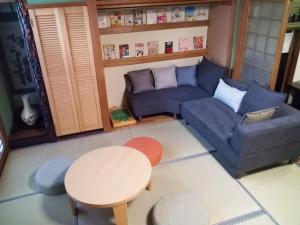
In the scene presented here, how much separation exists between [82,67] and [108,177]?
160cm

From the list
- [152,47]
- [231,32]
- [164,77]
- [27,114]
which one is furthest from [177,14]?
[27,114]

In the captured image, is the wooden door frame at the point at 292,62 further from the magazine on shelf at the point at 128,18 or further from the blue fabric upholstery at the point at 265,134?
the magazine on shelf at the point at 128,18

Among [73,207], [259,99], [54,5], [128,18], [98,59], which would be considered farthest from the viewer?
[128,18]

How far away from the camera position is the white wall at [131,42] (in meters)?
Answer: 3.74

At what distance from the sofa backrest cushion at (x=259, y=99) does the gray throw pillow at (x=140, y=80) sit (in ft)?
4.85

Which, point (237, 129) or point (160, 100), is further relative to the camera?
point (160, 100)

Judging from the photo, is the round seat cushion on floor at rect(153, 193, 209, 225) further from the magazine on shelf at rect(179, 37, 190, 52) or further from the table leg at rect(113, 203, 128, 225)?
→ the magazine on shelf at rect(179, 37, 190, 52)

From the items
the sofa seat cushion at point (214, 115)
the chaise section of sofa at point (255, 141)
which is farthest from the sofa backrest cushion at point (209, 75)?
the chaise section of sofa at point (255, 141)

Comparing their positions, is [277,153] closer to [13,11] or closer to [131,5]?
[131,5]

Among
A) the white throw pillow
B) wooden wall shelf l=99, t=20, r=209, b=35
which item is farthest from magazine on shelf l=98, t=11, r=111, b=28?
the white throw pillow

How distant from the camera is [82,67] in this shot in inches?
120

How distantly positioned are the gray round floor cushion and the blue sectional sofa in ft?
4.69

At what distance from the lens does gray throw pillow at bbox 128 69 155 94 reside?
3.78 metres

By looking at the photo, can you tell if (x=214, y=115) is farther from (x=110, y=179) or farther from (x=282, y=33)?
(x=110, y=179)
